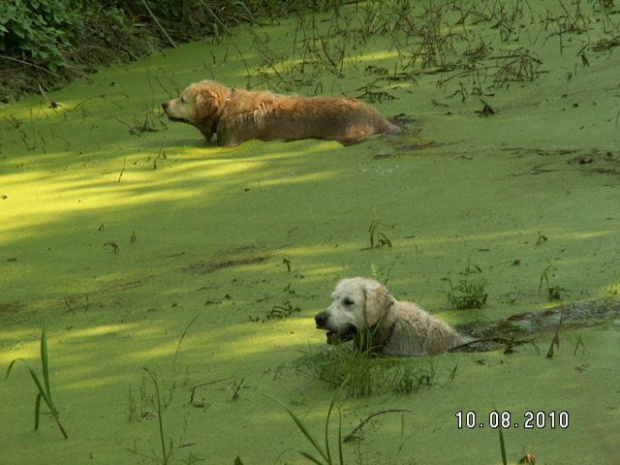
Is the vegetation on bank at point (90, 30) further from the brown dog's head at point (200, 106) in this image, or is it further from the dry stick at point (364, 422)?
the dry stick at point (364, 422)

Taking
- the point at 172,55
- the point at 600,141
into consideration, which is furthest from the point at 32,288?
the point at 172,55

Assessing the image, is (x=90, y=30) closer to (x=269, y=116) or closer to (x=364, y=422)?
(x=269, y=116)

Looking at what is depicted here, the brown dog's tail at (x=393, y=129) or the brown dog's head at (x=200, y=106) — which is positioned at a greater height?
the brown dog's head at (x=200, y=106)

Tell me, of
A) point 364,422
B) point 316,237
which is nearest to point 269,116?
point 316,237

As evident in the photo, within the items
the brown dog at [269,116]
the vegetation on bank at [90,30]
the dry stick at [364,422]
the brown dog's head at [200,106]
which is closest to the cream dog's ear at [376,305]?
Answer: the dry stick at [364,422]

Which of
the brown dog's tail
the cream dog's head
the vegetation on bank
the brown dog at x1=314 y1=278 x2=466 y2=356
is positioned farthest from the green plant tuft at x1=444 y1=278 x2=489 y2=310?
the vegetation on bank

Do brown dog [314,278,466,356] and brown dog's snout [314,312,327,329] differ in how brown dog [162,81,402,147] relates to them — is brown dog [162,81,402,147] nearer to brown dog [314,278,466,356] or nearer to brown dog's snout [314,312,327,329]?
brown dog [314,278,466,356]

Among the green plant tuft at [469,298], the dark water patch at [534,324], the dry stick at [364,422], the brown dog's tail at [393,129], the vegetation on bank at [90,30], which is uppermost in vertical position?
the vegetation on bank at [90,30]

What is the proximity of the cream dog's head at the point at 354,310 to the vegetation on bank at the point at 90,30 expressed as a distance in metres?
5.57

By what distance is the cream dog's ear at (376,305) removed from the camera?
5.36 m

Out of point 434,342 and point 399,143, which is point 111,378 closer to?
point 434,342

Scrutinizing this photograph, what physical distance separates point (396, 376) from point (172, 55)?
25.7 ft

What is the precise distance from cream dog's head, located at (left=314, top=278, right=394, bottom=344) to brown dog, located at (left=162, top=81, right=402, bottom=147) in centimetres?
383

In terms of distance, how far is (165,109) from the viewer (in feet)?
32.3
